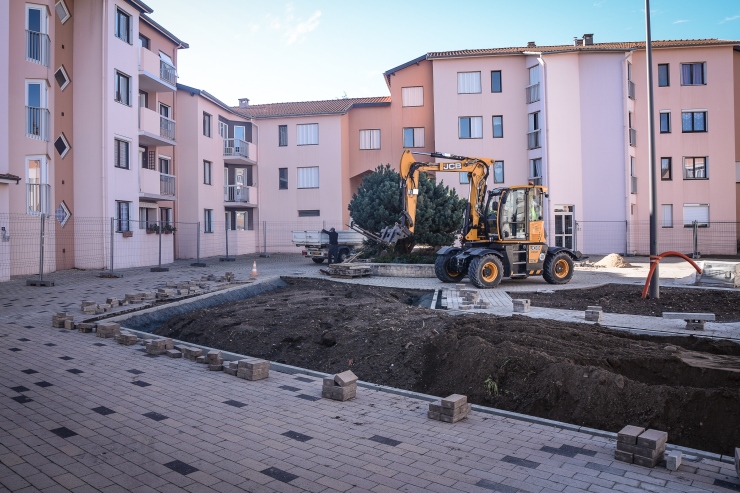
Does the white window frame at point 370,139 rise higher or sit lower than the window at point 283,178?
higher

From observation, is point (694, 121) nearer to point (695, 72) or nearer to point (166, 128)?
point (695, 72)

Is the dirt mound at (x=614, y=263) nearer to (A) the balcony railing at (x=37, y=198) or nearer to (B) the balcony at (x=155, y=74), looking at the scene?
(B) the balcony at (x=155, y=74)

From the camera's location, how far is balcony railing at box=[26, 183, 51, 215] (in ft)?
69.1

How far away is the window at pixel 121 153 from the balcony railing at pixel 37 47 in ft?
13.2

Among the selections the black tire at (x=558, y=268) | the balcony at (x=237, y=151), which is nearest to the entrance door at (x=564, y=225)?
the black tire at (x=558, y=268)

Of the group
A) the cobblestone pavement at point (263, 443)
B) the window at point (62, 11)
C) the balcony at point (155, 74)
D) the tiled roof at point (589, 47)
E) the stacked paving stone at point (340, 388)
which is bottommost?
the cobblestone pavement at point (263, 443)

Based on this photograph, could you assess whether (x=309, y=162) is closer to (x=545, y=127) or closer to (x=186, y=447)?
(x=545, y=127)

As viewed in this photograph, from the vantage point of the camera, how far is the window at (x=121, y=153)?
24.5m

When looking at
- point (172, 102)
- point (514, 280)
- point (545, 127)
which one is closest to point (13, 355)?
point (514, 280)

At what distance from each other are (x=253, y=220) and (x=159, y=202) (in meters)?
10.4

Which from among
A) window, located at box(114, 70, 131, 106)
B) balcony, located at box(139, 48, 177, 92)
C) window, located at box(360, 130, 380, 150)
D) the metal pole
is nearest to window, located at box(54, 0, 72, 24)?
window, located at box(114, 70, 131, 106)

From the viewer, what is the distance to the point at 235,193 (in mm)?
37656

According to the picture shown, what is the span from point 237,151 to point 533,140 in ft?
60.7

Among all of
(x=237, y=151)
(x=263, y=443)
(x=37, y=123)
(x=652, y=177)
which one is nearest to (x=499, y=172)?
(x=237, y=151)
